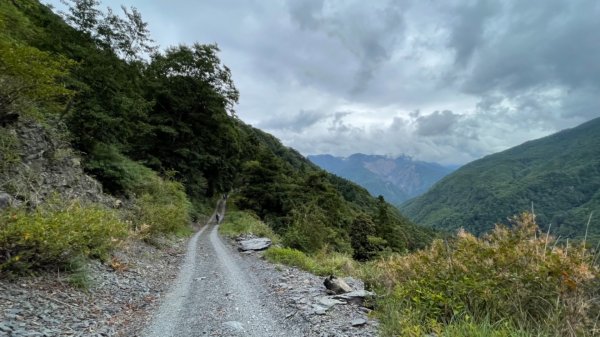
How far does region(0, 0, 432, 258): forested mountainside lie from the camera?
12.6m

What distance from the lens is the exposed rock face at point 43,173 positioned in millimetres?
10453

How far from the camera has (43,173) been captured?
1267 centimetres

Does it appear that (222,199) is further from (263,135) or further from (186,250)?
(263,135)

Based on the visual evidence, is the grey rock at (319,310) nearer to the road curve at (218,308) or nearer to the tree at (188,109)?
the road curve at (218,308)

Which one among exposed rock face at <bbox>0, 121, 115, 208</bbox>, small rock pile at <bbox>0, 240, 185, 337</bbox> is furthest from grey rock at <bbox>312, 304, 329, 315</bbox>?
exposed rock face at <bbox>0, 121, 115, 208</bbox>

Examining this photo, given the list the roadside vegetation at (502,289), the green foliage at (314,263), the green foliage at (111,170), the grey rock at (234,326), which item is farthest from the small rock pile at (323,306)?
the green foliage at (111,170)

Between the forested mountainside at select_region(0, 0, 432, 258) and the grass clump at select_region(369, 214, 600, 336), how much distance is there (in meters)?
11.3

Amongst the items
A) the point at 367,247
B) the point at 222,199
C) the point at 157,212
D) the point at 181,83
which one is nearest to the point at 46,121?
the point at 157,212

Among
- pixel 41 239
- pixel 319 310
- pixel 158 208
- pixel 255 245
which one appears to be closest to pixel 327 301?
pixel 319 310

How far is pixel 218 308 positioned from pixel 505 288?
6.03 meters

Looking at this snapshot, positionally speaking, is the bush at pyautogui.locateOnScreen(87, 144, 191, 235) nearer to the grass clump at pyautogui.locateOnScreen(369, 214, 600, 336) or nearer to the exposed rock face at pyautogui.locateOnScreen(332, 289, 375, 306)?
the exposed rock face at pyautogui.locateOnScreen(332, 289, 375, 306)

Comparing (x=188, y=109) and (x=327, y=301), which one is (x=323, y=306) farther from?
(x=188, y=109)

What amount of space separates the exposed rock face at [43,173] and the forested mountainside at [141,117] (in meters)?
0.36

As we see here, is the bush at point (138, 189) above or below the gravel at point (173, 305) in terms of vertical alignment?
above
